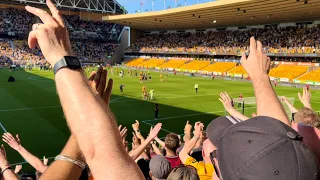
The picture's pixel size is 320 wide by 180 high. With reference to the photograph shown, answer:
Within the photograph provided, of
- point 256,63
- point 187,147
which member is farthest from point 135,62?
point 256,63

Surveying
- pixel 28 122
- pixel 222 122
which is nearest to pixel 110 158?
pixel 222 122

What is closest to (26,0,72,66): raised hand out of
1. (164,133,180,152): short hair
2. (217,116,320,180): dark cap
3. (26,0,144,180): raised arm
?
(26,0,144,180): raised arm

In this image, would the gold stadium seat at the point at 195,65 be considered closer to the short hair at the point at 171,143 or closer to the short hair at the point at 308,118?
the short hair at the point at 171,143

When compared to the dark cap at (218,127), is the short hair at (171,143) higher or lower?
lower

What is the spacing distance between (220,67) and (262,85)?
189ft

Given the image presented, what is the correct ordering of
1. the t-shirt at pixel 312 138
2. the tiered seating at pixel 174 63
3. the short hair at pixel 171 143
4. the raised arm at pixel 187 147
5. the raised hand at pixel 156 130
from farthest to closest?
the tiered seating at pixel 174 63 < the short hair at pixel 171 143 < the raised arm at pixel 187 147 < the raised hand at pixel 156 130 < the t-shirt at pixel 312 138

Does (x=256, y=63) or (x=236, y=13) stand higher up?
(x=236, y=13)

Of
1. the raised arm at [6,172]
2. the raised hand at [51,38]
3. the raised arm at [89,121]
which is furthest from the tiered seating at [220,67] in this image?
the raised arm at [89,121]

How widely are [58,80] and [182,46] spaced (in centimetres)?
7326

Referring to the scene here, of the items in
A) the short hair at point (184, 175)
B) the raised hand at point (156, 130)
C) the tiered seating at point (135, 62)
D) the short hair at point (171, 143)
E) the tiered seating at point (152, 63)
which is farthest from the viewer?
the tiered seating at point (135, 62)

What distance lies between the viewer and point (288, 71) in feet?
159

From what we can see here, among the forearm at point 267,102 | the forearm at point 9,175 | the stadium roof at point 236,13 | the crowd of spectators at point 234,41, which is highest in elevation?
the stadium roof at point 236,13

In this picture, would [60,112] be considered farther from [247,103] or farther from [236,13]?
[236,13]

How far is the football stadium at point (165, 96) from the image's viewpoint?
60.9 inches
